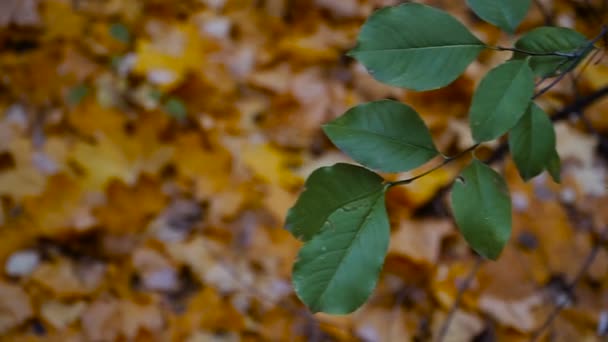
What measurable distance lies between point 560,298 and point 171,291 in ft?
3.09

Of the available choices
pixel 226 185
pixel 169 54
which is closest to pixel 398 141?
pixel 226 185

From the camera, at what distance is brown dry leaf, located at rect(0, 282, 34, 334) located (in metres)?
1.17

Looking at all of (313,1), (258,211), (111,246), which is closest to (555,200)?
(258,211)

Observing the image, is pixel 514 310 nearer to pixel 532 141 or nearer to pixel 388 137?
pixel 532 141

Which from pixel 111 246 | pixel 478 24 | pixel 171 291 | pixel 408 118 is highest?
pixel 408 118

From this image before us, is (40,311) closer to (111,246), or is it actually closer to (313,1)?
(111,246)

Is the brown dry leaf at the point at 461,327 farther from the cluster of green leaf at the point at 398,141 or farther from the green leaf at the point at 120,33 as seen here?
the green leaf at the point at 120,33

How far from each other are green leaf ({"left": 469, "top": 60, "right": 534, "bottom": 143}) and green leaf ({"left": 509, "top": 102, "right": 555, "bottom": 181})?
88mm

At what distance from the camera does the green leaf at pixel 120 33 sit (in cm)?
160

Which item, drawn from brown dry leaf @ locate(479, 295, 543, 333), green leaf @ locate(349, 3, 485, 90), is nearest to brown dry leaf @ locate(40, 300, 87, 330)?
brown dry leaf @ locate(479, 295, 543, 333)

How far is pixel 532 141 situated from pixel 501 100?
0.10 metres

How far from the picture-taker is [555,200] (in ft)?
4.18

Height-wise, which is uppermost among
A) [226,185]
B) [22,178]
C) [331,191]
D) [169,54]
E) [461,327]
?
[331,191]

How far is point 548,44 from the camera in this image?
18.0 inches
